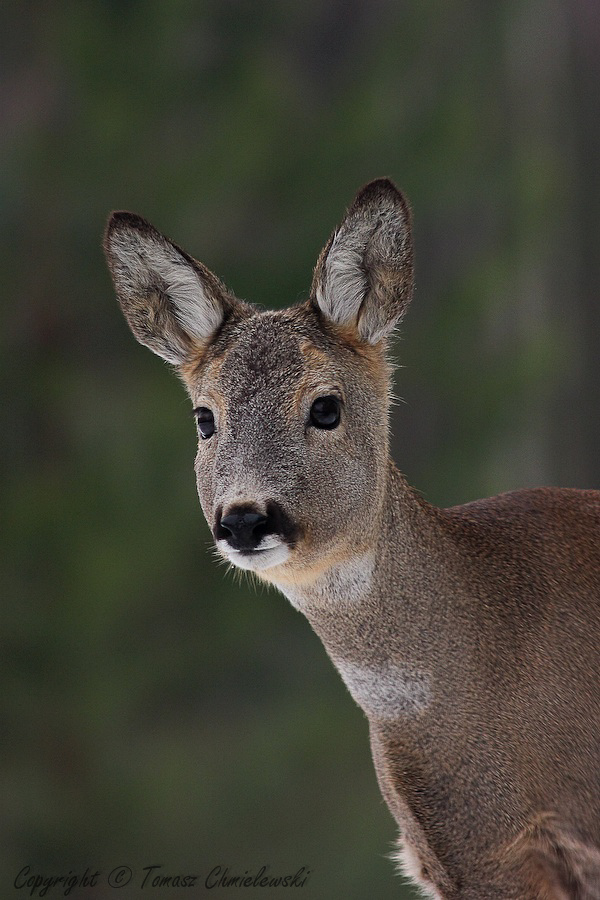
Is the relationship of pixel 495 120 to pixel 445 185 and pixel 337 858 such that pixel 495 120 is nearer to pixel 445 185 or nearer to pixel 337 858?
pixel 445 185

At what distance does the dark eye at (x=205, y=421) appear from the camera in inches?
173

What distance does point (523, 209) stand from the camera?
14.3 metres

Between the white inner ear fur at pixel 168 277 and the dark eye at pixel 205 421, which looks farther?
the white inner ear fur at pixel 168 277

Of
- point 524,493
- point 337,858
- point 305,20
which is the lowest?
point 337,858

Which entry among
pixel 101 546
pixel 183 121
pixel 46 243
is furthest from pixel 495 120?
pixel 101 546

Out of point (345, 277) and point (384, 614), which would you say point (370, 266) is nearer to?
point (345, 277)

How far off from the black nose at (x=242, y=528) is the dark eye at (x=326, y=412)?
1.46 ft

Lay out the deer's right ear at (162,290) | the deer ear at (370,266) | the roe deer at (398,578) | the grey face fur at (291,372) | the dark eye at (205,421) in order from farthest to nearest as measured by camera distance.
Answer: the deer's right ear at (162,290), the dark eye at (205,421), the deer ear at (370,266), the roe deer at (398,578), the grey face fur at (291,372)

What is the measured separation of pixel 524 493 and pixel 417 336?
9960mm

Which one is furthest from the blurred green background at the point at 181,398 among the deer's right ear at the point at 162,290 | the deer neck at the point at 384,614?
the deer neck at the point at 384,614

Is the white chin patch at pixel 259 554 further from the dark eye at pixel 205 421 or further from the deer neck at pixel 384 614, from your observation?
the dark eye at pixel 205 421

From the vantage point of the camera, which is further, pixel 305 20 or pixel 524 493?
pixel 305 20

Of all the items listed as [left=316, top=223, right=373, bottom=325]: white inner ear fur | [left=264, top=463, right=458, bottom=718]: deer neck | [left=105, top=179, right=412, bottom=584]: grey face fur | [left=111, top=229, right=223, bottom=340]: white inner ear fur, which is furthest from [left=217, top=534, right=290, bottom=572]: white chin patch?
[left=111, top=229, right=223, bottom=340]: white inner ear fur

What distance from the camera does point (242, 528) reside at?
387 cm
